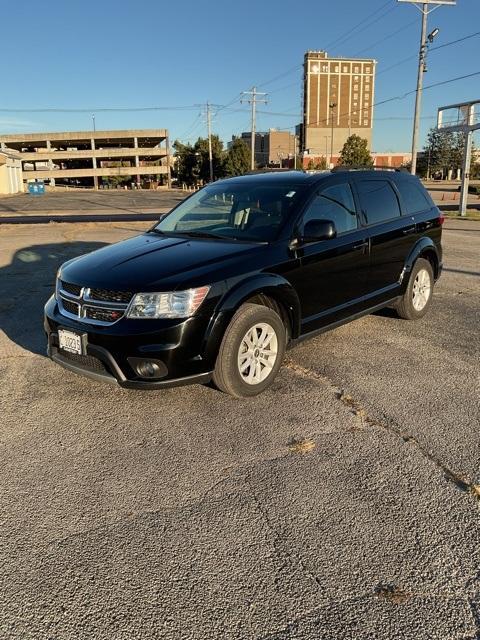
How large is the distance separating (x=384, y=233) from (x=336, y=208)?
75 cm

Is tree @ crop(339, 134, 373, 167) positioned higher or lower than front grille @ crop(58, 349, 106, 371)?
higher

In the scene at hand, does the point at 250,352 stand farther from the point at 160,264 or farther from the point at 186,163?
the point at 186,163

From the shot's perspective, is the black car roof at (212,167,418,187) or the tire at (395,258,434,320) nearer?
the black car roof at (212,167,418,187)

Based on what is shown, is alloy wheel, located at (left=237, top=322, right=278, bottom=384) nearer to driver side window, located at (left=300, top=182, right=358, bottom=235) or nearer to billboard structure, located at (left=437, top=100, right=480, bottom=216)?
driver side window, located at (left=300, top=182, right=358, bottom=235)

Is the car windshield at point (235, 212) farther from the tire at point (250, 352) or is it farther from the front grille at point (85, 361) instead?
the front grille at point (85, 361)

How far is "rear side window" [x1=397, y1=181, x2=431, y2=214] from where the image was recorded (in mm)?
6059

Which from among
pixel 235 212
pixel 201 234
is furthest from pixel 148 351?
pixel 235 212

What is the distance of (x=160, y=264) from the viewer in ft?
13.3

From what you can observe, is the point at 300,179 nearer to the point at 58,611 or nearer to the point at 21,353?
the point at 21,353

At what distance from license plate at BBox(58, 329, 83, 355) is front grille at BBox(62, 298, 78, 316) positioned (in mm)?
165

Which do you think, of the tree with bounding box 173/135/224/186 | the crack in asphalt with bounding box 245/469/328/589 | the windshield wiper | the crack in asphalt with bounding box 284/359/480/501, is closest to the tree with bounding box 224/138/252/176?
the tree with bounding box 173/135/224/186

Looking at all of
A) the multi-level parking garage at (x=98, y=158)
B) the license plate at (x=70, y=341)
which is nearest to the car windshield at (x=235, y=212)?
the license plate at (x=70, y=341)

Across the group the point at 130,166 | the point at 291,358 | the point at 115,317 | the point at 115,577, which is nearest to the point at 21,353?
the point at 115,317

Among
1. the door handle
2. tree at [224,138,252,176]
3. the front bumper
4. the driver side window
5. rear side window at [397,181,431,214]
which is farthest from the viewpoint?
tree at [224,138,252,176]
